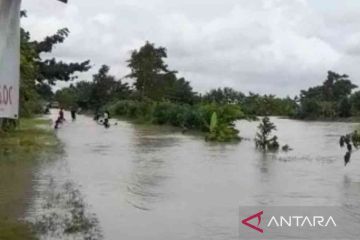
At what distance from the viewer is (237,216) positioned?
28.7 feet

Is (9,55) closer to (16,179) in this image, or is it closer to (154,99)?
(16,179)

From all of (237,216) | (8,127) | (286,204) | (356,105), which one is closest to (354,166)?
(286,204)

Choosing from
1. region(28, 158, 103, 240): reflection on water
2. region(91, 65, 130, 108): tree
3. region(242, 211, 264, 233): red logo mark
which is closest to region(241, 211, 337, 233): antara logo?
region(242, 211, 264, 233): red logo mark

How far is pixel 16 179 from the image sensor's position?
12562mm

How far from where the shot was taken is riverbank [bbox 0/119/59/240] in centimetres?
742

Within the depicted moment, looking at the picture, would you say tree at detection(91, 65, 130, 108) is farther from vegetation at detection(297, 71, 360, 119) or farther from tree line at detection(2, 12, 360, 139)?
vegetation at detection(297, 71, 360, 119)

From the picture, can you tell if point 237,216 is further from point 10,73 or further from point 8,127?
point 8,127

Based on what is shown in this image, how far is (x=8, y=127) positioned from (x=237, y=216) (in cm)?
1775

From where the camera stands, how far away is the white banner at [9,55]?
8.98 ft

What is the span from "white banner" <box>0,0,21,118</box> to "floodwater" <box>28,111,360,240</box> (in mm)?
4267

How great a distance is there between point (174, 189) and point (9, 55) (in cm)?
893

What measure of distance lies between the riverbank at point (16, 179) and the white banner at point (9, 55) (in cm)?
417

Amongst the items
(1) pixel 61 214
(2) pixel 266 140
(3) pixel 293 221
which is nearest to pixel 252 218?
(3) pixel 293 221

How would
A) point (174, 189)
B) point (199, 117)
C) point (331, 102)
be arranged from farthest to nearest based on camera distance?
point (331, 102) < point (199, 117) < point (174, 189)
